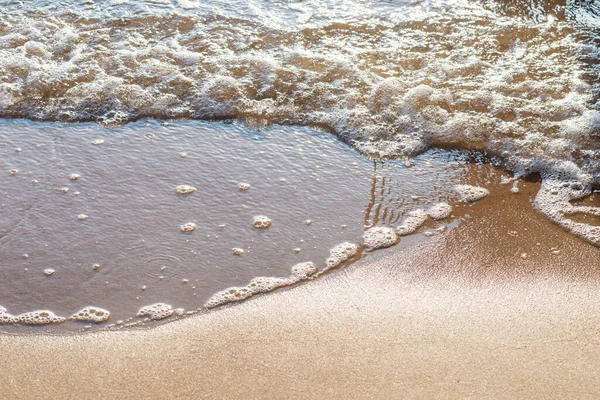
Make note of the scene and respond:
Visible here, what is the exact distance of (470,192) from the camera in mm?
3668

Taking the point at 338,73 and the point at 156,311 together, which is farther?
the point at 338,73

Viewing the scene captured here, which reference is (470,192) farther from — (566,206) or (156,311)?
(156,311)

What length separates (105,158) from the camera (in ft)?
12.8

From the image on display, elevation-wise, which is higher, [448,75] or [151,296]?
[448,75]

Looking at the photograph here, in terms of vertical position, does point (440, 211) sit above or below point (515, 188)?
below

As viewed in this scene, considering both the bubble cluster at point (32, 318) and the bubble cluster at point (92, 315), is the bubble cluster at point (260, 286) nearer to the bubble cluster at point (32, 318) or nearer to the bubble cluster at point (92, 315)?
the bubble cluster at point (92, 315)

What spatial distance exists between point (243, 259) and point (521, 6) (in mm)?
4344

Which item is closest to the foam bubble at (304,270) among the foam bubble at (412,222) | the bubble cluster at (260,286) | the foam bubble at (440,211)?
the bubble cluster at (260,286)

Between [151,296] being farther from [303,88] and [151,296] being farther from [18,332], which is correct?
[303,88]

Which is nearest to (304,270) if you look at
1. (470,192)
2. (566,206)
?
(470,192)

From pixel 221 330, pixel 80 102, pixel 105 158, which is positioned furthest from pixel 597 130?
pixel 80 102

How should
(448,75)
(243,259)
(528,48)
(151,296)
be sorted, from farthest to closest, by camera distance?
(528,48) < (448,75) < (243,259) < (151,296)

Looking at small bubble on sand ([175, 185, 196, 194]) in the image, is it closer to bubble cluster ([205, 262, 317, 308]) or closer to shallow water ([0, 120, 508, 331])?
shallow water ([0, 120, 508, 331])

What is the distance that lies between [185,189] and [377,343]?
1.55m
